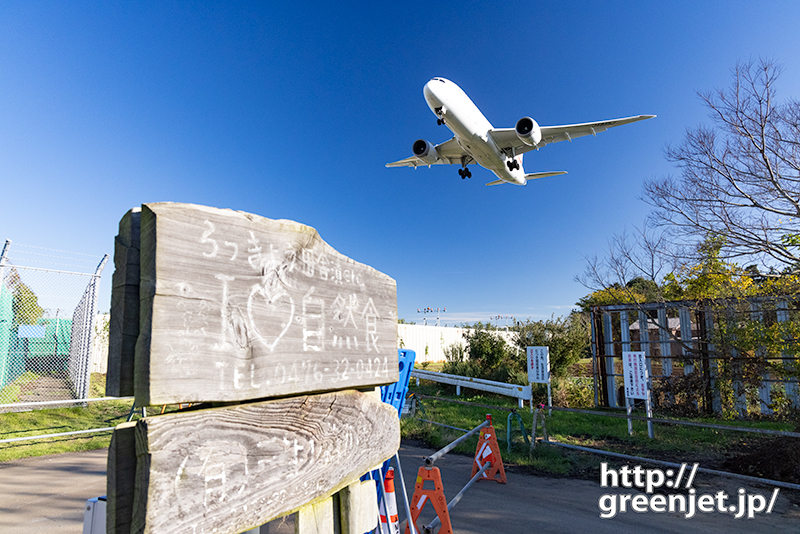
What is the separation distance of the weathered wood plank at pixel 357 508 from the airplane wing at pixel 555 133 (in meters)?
17.6

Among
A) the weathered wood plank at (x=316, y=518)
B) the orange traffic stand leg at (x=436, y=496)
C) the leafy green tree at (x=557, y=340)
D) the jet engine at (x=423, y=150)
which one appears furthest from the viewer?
the jet engine at (x=423, y=150)

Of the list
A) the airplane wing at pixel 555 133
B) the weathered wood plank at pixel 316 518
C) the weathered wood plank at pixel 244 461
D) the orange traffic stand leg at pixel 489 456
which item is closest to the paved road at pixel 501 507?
the orange traffic stand leg at pixel 489 456

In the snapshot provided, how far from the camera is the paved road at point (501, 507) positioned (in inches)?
193

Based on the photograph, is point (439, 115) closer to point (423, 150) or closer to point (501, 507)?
point (423, 150)

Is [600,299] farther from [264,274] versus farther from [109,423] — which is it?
[264,274]

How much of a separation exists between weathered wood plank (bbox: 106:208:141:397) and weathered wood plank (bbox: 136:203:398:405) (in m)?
0.04

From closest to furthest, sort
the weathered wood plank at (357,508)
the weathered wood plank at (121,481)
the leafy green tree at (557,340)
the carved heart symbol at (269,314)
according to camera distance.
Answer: the weathered wood plank at (121,481), the carved heart symbol at (269,314), the weathered wood plank at (357,508), the leafy green tree at (557,340)

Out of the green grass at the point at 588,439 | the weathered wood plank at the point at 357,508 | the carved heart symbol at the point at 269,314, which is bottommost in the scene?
the green grass at the point at 588,439

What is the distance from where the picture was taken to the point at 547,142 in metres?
Result: 18.8

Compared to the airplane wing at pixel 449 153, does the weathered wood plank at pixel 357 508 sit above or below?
below

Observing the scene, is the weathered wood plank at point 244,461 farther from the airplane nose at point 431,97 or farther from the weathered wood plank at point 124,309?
the airplane nose at point 431,97

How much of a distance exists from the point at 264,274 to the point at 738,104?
1273cm

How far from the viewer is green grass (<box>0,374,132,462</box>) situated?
7906 mm

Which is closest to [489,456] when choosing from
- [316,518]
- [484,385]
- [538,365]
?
[538,365]
